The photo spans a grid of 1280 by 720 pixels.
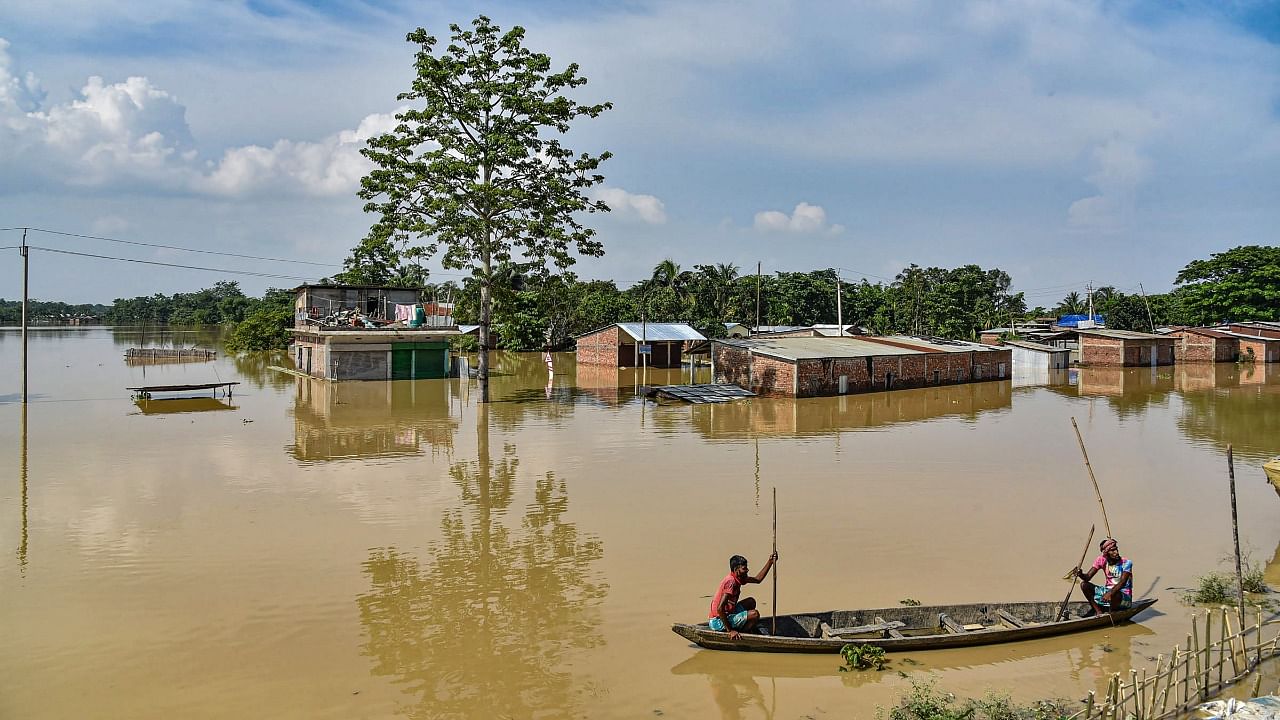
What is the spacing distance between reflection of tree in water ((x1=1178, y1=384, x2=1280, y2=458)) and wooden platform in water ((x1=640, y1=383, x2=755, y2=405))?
17.9 metres

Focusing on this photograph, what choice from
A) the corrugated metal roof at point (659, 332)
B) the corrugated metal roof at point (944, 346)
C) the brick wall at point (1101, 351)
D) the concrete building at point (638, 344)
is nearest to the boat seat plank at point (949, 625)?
the corrugated metal roof at point (944, 346)

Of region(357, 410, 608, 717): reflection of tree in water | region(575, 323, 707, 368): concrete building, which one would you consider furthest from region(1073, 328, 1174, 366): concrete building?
region(357, 410, 608, 717): reflection of tree in water

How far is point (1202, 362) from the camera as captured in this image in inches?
2506

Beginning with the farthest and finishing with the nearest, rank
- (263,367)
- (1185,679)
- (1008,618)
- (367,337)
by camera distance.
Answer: (263,367) → (367,337) → (1008,618) → (1185,679)

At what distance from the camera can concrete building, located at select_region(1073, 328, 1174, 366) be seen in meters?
59.1

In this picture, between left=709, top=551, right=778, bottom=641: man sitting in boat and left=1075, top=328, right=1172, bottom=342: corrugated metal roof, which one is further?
left=1075, top=328, right=1172, bottom=342: corrugated metal roof

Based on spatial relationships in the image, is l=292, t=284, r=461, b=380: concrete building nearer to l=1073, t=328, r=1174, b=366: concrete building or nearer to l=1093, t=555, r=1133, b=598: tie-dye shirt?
l=1093, t=555, r=1133, b=598: tie-dye shirt

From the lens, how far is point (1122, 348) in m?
58.9

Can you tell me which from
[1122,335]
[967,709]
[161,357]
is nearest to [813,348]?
[1122,335]

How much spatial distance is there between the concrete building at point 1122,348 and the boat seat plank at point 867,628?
58681mm

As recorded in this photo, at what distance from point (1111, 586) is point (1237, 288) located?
266 feet

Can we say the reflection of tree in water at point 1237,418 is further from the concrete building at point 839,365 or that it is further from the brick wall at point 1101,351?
the brick wall at point 1101,351

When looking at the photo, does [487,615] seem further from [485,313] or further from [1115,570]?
[485,313]

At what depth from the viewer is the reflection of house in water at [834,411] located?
2892 cm
